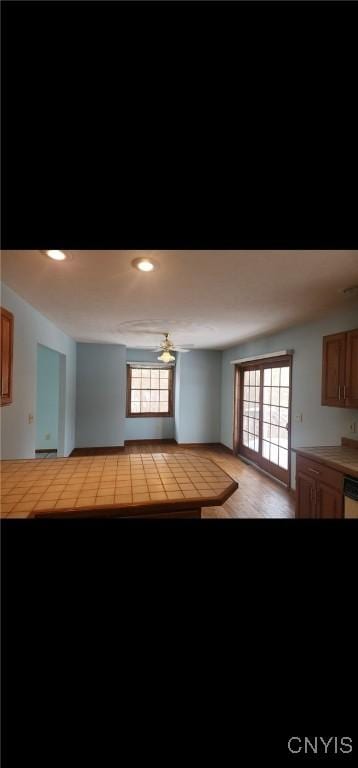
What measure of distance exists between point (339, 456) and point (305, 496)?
466mm

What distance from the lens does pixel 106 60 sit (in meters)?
0.61

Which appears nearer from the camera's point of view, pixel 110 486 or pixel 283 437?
pixel 110 486

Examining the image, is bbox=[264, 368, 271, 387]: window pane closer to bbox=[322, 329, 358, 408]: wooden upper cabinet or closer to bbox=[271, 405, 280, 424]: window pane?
bbox=[271, 405, 280, 424]: window pane

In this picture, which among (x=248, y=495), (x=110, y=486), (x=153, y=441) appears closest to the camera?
(x=110, y=486)

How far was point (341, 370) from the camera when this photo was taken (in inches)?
94.6

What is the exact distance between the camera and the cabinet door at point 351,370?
2.23 m

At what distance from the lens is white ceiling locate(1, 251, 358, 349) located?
1.61m

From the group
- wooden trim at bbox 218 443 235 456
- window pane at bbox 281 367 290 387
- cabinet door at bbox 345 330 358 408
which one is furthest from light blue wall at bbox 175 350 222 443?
cabinet door at bbox 345 330 358 408

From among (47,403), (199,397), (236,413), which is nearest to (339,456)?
(236,413)

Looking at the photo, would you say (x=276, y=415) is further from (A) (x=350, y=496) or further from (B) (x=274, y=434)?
(A) (x=350, y=496)

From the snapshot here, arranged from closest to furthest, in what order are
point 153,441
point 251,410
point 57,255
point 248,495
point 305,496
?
point 57,255, point 305,496, point 248,495, point 251,410, point 153,441

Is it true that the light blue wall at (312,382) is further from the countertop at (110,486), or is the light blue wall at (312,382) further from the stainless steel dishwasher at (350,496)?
the countertop at (110,486)
